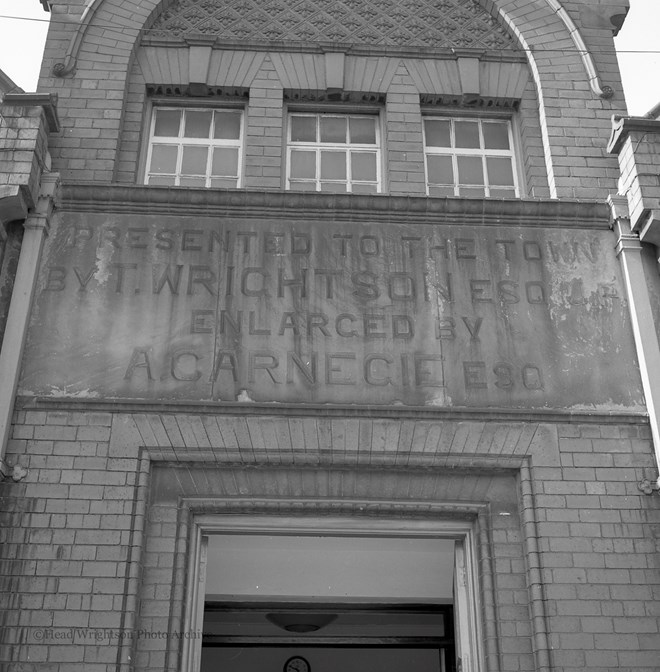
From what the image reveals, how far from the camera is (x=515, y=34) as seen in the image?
1022cm

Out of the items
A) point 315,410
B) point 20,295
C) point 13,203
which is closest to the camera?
point 315,410

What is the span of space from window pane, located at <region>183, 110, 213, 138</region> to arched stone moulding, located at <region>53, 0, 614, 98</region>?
4.22 ft

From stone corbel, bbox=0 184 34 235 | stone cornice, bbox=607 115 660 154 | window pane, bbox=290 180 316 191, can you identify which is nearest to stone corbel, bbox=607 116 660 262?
stone cornice, bbox=607 115 660 154

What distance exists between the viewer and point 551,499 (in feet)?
23.4

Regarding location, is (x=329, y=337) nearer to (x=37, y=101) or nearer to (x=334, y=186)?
(x=334, y=186)

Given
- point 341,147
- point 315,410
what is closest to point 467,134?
point 341,147

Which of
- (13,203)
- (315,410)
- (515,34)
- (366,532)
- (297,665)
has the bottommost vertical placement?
(366,532)

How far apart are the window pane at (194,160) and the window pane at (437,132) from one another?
2.37 metres

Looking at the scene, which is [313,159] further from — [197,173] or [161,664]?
[161,664]

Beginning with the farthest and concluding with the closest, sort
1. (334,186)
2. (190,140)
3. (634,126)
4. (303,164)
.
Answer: (190,140), (303,164), (334,186), (634,126)

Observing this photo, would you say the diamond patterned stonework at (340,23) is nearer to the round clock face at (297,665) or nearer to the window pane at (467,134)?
the window pane at (467,134)

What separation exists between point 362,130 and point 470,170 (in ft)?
4.09

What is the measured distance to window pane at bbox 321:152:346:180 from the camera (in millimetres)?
9453

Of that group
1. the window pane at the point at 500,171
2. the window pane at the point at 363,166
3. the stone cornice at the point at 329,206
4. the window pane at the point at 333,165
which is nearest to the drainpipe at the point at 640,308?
the stone cornice at the point at 329,206
